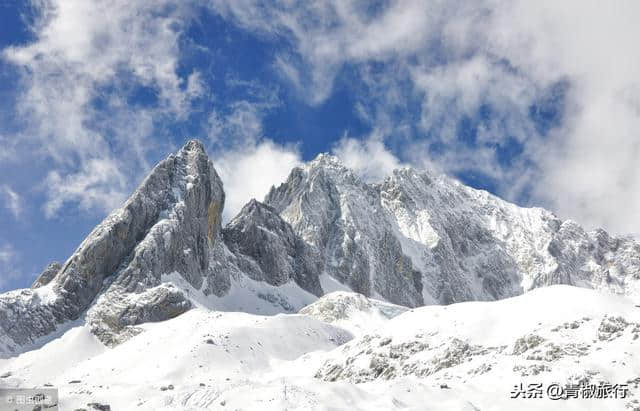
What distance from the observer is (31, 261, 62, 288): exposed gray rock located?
415ft

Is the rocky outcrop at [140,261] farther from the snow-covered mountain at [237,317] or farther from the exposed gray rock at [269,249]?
the exposed gray rock at [269,249]

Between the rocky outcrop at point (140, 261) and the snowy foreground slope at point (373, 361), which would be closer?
the snowy foreground slope at point (373, 361)

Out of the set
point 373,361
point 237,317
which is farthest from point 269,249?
point 373,361

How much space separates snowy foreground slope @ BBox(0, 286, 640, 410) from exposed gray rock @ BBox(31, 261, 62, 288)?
3947 centimetres

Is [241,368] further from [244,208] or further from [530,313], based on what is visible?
[244,208]

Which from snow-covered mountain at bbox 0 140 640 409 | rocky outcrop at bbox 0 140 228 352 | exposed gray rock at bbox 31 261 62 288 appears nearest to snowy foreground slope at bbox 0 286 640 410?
snow-covered mountain at bbox 0 140 640 409

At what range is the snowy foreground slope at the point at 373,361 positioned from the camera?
3791 cm

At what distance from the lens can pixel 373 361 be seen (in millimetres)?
54938

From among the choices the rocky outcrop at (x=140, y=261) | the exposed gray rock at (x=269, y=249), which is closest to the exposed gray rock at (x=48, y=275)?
the rocky outcrop at (x=140, y=261)

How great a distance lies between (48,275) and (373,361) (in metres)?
93.9

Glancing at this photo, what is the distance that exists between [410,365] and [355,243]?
142 meters

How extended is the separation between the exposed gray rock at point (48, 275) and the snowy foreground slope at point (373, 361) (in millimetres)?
39470

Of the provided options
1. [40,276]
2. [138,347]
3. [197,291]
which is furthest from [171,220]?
[138,347]

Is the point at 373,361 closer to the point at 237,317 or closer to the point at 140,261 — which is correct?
the point at 237,317
